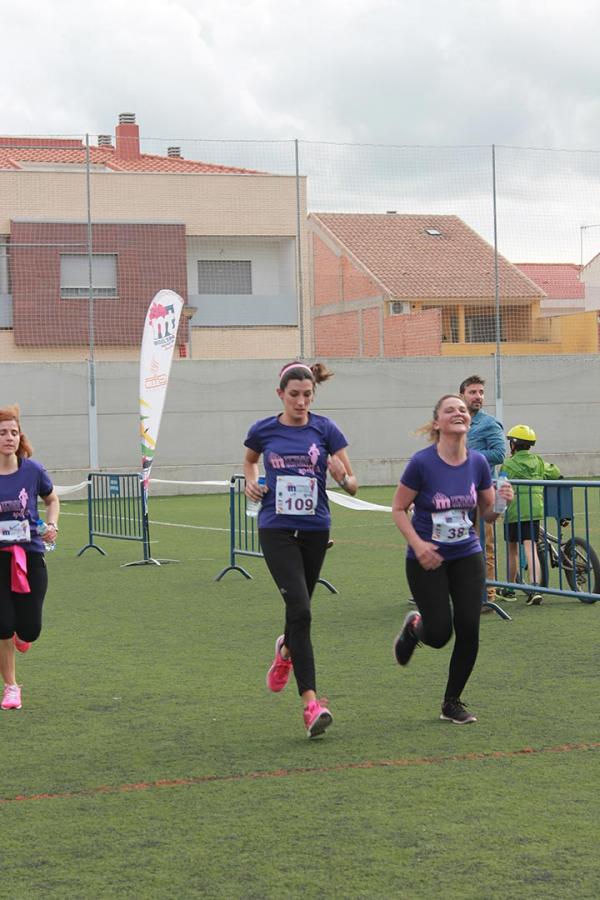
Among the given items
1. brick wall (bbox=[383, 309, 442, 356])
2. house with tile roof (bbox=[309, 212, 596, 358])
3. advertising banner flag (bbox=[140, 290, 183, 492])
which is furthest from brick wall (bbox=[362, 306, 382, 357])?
advertising banner flag (bbox=[140, 290, 183, 492])

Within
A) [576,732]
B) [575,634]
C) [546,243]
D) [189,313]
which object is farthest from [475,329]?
[576,732]

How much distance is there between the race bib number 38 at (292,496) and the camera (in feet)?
23.7

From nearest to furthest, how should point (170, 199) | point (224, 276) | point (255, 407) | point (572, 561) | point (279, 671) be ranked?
point (279, 671)
point (572, 561)
point (255, 407)
point (170, 199)
point (224, 276)

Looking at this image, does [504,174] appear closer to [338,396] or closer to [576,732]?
[338,396]

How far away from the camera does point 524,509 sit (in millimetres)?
11812

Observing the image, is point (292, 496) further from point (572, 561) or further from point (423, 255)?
point (423, 255)

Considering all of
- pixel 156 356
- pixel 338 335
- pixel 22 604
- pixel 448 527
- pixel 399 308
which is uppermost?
pixel 399 308

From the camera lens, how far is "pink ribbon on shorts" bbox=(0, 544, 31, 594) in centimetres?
776

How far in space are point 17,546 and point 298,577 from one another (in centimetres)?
167

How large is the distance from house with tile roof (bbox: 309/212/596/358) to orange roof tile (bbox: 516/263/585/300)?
10.8 inches

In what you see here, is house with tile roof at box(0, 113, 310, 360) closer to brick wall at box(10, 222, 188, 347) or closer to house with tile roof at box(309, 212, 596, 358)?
brick wall at box(10, 222, 188, 347)

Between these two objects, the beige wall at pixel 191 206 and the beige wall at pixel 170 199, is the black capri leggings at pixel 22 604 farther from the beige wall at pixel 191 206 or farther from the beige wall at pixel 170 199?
the beige wall at pixel 170 199

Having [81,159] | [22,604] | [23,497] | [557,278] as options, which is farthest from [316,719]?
[557,278]

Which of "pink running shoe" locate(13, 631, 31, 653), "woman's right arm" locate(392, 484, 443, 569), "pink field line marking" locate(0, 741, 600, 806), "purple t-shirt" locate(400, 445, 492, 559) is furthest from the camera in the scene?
"pink running shoe" locate(13, 631, 31, 653)
